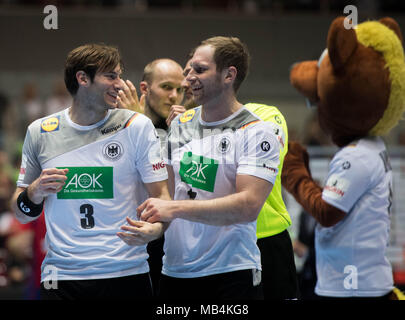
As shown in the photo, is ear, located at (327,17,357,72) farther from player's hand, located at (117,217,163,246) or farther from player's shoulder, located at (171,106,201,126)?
player's hand, located at (117,217,163,246)

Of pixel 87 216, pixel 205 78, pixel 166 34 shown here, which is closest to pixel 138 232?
pixel 87 216

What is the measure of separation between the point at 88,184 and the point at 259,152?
88cm

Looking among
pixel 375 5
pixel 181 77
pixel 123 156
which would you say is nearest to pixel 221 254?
pixel 123 156

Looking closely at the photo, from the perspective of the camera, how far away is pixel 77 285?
2.92 meters

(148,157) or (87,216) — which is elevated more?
(148,157)

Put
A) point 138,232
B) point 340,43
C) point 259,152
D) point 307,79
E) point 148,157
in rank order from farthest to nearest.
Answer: point 307,79 < point 340,43 < point 148,157 < point 259,152 < point 138,232

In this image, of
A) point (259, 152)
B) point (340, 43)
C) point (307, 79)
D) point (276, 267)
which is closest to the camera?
point (259, 152)

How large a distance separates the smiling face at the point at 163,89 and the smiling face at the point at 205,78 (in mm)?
848

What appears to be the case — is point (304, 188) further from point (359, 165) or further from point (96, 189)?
point (96, 189)

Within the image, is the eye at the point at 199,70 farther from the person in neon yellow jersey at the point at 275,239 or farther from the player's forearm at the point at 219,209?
the player's forearm at the point at 219,209

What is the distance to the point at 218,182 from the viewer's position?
2.95 meters

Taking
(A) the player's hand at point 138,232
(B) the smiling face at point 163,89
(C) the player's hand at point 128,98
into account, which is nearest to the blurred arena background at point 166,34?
(B) the smiling face at point 163,89

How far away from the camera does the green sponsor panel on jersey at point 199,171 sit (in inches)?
117

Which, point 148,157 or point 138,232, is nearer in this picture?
point 138,232
